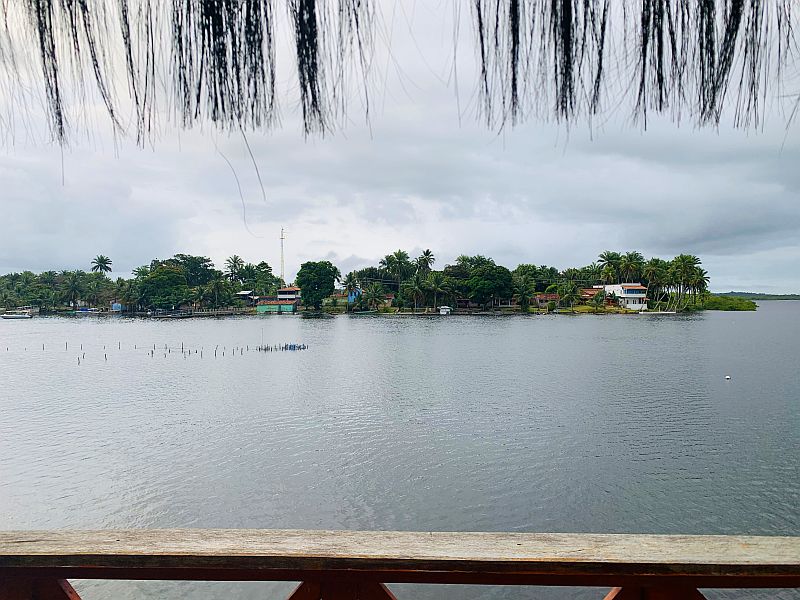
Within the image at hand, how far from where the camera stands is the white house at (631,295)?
86.9m

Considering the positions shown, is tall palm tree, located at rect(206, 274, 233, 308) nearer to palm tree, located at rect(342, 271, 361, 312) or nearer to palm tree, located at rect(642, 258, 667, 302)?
palm tree, located at rect(342, 271, 361, 312)

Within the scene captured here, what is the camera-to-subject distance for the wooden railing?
989 mm

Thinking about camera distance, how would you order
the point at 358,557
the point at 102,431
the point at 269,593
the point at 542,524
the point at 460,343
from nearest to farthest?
the point at 358,557
the point at 269,593
the point at 542,524
the point at 102,431
the point at 460,343

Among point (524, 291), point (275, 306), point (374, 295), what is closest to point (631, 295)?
point (524, 291)

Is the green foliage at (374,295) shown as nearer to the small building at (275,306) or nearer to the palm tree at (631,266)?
the small building at (275,306)

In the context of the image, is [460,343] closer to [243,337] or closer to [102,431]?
[243,337]

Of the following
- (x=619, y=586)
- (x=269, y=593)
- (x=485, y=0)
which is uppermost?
(x=485, y=0)

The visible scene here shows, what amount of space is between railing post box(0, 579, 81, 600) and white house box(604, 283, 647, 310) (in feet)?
312

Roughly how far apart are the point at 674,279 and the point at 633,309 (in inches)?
322

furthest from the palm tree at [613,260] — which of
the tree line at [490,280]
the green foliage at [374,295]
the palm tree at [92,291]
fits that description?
the palm tree at [92,291]

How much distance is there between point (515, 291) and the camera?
86812mm

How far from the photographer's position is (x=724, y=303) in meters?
113

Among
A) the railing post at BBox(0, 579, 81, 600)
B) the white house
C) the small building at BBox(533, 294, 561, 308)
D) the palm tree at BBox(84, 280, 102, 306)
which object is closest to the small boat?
the palm tree at BBox(84, 280, 102, 306)

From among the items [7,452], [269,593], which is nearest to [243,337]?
[7,452]
